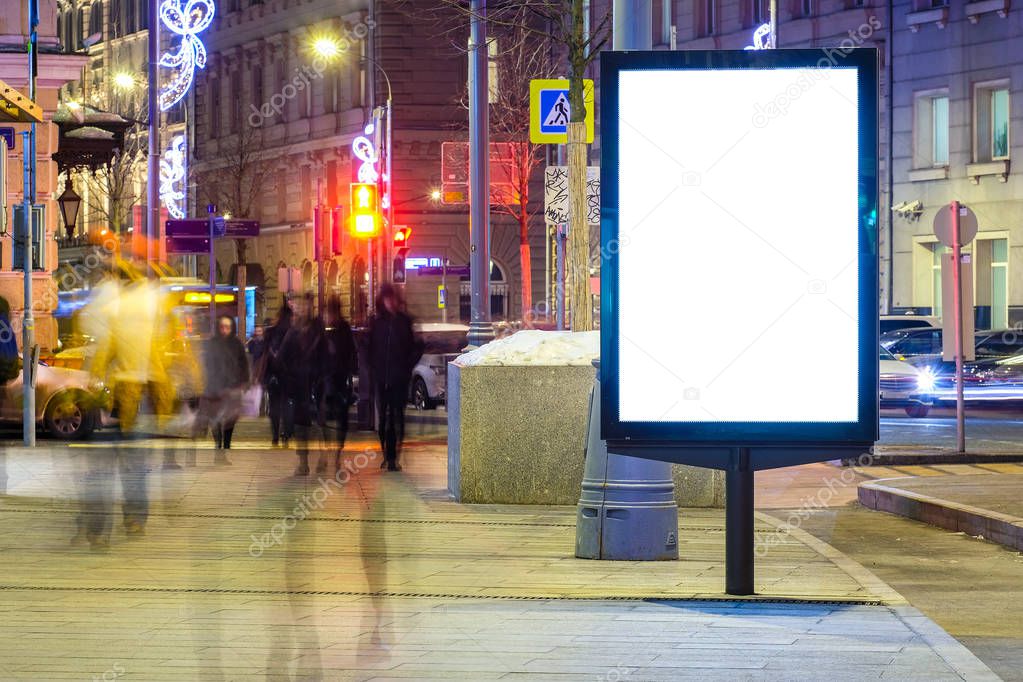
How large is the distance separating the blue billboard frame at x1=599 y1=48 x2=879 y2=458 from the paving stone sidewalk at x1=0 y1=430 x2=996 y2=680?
2.59 ft

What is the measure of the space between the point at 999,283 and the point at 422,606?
3451 cm

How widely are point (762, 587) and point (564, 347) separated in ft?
15.2

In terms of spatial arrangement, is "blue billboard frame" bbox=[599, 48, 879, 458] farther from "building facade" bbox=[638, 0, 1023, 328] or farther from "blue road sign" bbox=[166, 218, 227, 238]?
"building facade" bbox=[638, 0, 1023, 328]

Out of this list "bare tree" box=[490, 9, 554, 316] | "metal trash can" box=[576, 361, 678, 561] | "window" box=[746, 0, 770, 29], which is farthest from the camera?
"bare tree" box=[490, 9, 554, 316]

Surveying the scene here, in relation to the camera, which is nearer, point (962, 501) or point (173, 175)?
point (962, 501)

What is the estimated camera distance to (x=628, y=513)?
11.2 metres

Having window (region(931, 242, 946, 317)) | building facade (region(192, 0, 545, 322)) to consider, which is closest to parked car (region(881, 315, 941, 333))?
window (region(931, 242, 946, 317))

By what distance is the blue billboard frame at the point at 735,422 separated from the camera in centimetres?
920

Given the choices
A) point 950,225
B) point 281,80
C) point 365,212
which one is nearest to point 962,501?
point 950,225

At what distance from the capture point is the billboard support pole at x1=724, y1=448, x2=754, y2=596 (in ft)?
31.0

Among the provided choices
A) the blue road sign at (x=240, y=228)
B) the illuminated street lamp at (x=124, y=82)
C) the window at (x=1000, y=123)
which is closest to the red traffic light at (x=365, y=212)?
the blue road sign at (x=240, y=228)

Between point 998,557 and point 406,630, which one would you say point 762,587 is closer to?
point 406,630

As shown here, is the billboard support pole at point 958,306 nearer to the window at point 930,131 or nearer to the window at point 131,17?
the window at point 930,131

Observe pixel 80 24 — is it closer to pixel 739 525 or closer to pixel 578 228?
pixel 578 228
